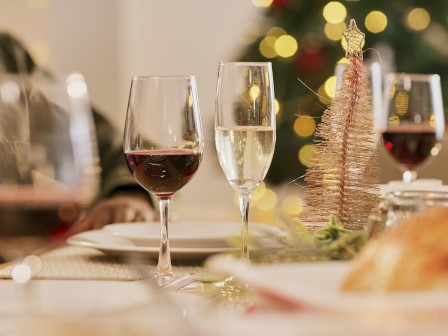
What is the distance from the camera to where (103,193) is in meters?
1.96

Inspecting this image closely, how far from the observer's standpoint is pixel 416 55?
13.6 feet

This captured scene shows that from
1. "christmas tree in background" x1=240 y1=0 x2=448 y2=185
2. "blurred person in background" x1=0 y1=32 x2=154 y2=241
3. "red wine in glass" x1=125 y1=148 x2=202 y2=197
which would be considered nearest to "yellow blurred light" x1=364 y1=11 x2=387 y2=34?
"christmas tree in background" x1=240 y1=0 x2=448 y2=185

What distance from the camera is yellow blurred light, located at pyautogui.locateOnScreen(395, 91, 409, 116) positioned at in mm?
1821

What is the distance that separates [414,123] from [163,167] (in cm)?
90

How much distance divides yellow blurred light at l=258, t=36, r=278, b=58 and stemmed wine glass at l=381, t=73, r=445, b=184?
2.45 m

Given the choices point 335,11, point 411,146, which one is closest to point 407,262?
point 411,146

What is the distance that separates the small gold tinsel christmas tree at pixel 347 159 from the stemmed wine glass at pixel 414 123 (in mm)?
779

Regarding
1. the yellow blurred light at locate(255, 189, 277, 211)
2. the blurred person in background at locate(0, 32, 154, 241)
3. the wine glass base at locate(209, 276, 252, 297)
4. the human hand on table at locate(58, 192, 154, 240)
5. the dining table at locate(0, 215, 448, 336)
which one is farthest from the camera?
the yellow blurred light at locate(255, 189, 277, 211)

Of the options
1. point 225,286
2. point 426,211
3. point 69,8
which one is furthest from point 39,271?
point 69,8

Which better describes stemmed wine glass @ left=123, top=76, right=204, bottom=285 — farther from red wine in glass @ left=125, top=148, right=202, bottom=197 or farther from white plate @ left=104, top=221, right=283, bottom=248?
white plate @ left=104, top=221, right=283, bottom=248

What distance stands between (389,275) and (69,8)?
548cm

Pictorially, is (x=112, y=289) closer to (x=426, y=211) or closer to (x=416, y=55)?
(x=426, y=211)

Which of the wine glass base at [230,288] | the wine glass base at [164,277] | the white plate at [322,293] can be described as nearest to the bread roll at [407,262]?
the white plate at [322,293]

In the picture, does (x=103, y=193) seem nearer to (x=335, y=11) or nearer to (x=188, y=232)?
(x=188, y=232)
